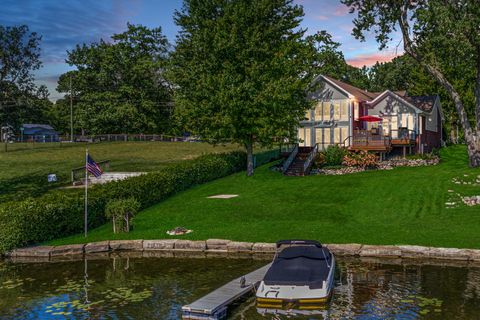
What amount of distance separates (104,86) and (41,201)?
70.5 meters

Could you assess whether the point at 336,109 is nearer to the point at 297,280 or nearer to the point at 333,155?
the point at 333,155

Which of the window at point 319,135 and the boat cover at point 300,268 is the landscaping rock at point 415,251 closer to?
the boat cover at point 300,268

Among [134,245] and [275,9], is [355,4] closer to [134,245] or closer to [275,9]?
[275,9]

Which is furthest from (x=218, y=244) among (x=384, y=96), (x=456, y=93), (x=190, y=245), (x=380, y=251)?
(x=384, y=96)

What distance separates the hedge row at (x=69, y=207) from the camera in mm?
26203

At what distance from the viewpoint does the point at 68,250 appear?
2591cm

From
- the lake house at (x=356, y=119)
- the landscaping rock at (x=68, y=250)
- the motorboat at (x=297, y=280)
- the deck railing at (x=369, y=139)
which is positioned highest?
the lake house at (x=356, y=119)

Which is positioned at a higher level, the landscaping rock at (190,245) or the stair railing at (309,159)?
the stair railing at (309,159)

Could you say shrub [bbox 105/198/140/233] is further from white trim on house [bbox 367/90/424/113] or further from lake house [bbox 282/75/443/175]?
white trim on house [bbox 367/90/424/113]

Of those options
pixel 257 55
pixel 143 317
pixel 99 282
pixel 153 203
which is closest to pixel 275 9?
pixel 257 55

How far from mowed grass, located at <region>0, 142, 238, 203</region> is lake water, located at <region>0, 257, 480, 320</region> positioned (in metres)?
18.3

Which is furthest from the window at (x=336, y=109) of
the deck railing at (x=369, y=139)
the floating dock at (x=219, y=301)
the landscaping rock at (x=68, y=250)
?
the floating dock at (x=219, y=301)

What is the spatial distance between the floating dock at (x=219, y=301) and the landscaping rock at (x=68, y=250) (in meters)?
11.2

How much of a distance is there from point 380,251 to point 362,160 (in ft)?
77.9
